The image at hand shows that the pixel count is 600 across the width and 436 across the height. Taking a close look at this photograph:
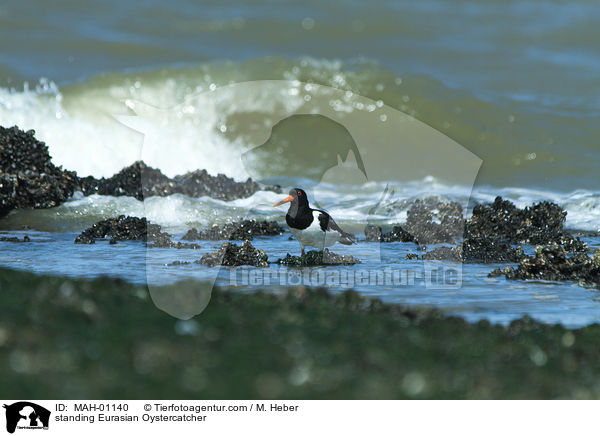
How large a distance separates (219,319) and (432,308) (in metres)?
2.15

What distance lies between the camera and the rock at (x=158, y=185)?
45.5 feet

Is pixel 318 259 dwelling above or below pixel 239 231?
below

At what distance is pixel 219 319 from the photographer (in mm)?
5324

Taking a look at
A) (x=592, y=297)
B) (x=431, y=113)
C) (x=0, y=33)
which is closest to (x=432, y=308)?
(x=592, y=297)

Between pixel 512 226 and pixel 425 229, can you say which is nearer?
pixel 512 226

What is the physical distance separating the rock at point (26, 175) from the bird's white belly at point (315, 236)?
5.97 m

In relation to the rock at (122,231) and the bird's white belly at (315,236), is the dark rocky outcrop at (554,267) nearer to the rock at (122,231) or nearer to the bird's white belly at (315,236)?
the bird's white belly at (315,236)

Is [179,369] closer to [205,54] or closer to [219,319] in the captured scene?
[219,319]

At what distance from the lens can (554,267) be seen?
26.5 ft

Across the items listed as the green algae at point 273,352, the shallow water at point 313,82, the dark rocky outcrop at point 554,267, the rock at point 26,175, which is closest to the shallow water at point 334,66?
the shallow water at point 313,82
